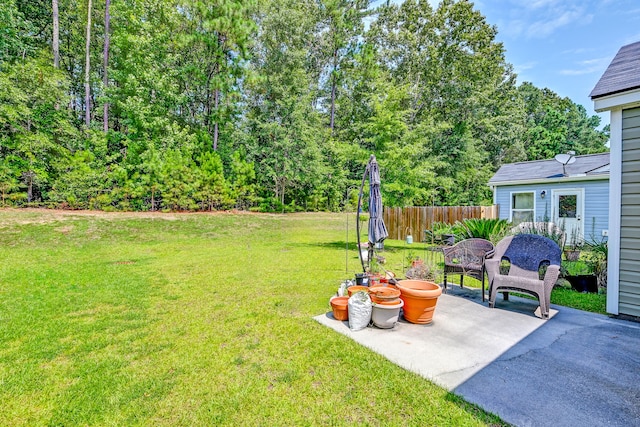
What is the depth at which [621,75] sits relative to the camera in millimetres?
3766

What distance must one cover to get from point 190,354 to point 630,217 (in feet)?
16.7

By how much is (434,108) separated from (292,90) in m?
9.29

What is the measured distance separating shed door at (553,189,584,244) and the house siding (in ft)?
20.0

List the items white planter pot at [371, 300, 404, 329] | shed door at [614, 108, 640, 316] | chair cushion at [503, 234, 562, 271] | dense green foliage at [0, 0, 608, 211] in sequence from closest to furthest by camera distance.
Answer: white planter pot at [371, 300, 404, 329] < shed door at [614, 108, 640, 316] < chair cushion at [503, 234, 562, 271] < dense green foliage at [0, 0, 608, 211]

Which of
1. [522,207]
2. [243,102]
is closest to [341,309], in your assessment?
[522,207]

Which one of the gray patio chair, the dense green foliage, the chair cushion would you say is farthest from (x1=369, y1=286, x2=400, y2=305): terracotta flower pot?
the dense green foliage

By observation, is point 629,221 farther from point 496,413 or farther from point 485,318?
point 496,413

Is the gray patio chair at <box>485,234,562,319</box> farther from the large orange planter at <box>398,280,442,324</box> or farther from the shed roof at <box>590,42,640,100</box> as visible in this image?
the shed roof at <box>590,42,640,100</box>

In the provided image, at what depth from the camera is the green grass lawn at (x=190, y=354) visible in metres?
2.07

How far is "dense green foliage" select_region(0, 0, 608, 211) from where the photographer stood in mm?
12031

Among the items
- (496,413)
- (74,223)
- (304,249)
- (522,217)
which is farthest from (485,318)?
(74,223)

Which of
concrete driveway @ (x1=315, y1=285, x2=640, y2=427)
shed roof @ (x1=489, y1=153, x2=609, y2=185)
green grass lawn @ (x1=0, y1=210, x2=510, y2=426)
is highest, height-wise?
shed roof @ (x1=489, y1=153, x2=609, y2=185)

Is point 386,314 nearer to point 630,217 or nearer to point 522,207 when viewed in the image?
point 630,217

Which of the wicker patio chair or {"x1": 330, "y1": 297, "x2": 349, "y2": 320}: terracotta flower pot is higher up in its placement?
the wicker patio chair
